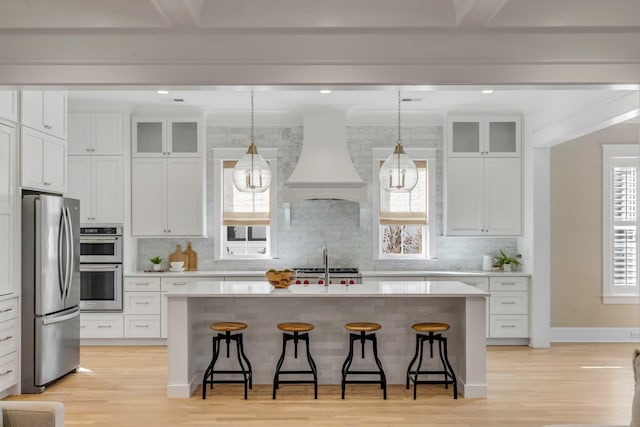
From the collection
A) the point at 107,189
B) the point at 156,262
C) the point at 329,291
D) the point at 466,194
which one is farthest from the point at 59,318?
the point at 466,194

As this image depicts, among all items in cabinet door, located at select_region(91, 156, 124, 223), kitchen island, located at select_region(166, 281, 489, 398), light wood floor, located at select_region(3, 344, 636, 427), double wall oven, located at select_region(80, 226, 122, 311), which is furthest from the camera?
cabinet door, located at select_region(91, 156, 124, 223)

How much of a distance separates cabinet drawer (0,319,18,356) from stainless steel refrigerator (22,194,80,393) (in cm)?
9

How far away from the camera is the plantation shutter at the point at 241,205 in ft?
23.7

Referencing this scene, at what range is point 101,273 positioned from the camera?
21.7ft

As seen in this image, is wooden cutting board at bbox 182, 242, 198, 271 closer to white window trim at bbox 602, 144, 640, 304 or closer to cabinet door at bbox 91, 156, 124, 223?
cabinet door at bbox 91, 156, 124, 223

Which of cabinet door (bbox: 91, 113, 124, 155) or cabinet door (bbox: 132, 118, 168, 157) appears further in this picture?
cabinet door (bbox: 132, 118, 168, 157)

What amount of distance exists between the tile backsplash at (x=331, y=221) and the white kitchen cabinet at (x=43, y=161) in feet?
6.65

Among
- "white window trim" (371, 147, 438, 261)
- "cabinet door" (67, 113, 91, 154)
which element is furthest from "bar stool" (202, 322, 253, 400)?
"cabinet door" (67, 113, 91, 154)

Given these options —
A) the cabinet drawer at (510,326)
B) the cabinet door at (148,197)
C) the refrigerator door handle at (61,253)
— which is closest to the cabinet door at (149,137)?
the cabinet door at (148,197)

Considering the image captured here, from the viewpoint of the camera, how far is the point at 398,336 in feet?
16.8

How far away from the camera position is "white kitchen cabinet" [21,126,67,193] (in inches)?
190

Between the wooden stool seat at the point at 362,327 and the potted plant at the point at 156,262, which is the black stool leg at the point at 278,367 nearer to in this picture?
the wooden stool seat at the point at 362,327

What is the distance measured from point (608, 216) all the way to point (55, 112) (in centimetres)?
635

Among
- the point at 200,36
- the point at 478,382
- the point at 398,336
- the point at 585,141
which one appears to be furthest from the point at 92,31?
the point at 585,141
